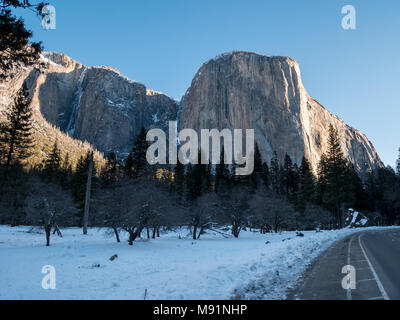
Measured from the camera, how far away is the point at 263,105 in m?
113

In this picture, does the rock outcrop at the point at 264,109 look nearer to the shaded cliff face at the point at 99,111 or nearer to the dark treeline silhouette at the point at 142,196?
the shaded cliff face at the point at 99,111

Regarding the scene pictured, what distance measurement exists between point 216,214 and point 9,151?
2474 cm

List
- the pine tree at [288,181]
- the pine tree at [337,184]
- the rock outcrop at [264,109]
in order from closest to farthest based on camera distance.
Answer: the pine tree at [337,184], the pine tree at [288,181], the rock outcrop at [264,109]

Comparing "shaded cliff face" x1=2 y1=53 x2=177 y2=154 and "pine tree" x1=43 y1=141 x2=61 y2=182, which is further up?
"shaded cliff face" x1=2 y1=53 x2=177 y2=154

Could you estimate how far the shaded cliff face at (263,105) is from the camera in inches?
4210

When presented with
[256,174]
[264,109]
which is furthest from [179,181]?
[264,109]

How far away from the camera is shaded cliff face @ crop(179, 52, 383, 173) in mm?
106938

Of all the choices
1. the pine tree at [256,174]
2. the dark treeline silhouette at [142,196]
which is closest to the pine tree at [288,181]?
the dark treeline silhouette at [142,196]

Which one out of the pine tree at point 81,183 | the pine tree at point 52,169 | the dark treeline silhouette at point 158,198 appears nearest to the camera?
the dark treeline silhouette at point 158,198

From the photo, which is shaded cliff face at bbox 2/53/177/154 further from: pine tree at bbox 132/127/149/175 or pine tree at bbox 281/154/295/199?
pine tree at bbox 132/127/149/175

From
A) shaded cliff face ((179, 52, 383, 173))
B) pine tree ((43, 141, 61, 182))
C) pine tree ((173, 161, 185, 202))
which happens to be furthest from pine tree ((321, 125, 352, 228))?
shaded cliff face ((179, 52, 383, 173))

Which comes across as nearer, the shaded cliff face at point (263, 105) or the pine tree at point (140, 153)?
the pine tree at point (140, 153)

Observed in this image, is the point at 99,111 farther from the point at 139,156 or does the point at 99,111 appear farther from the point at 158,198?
the point at 158,198
